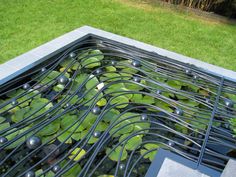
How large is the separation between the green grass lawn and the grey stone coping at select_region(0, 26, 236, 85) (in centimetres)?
92

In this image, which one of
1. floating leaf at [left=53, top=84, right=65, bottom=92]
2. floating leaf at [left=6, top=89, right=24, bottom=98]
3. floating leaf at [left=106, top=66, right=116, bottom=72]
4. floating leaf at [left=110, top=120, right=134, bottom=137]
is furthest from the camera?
floating leaf at [left=106, top=66, right=116, bottom=72]

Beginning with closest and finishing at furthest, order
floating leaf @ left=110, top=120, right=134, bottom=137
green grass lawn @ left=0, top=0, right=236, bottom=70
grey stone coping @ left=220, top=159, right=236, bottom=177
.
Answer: grey stone coping @ left=220, top=159, right=236, bottom=177, floating leaf @ left=110, top=120, right=134, bottom=137, green grass lawn @ left=0, top=0, right=236, bottom=70

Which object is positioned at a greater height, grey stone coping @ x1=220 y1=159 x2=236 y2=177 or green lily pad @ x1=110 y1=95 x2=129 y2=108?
green lily pad @ x1=110 y1=95 x2=129 y2=108

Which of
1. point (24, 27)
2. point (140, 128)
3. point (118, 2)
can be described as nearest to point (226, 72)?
point (140, 128)

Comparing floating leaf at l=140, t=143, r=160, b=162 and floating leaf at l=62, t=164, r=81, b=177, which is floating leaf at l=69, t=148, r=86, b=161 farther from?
floating leaf at l=140, t=143, r=160, b=162

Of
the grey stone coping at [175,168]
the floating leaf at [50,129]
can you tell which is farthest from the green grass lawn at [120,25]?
the grey stone coping at [175,168]

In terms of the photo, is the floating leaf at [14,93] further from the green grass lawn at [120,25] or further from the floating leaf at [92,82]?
the green grass lawn at [120,25]

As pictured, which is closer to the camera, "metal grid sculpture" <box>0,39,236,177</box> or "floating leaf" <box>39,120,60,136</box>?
"metal grid sculpture" <box>0,39,236,177</box>

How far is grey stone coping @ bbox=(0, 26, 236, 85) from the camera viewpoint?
171cm

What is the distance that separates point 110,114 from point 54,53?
0.57m

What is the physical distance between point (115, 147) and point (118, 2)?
125 inches

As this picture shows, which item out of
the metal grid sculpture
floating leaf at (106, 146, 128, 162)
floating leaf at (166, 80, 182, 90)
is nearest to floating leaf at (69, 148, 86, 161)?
the metal grid sculpture

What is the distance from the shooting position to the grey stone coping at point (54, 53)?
1.71 metres

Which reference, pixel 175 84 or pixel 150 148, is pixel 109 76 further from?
pixel 150 148
